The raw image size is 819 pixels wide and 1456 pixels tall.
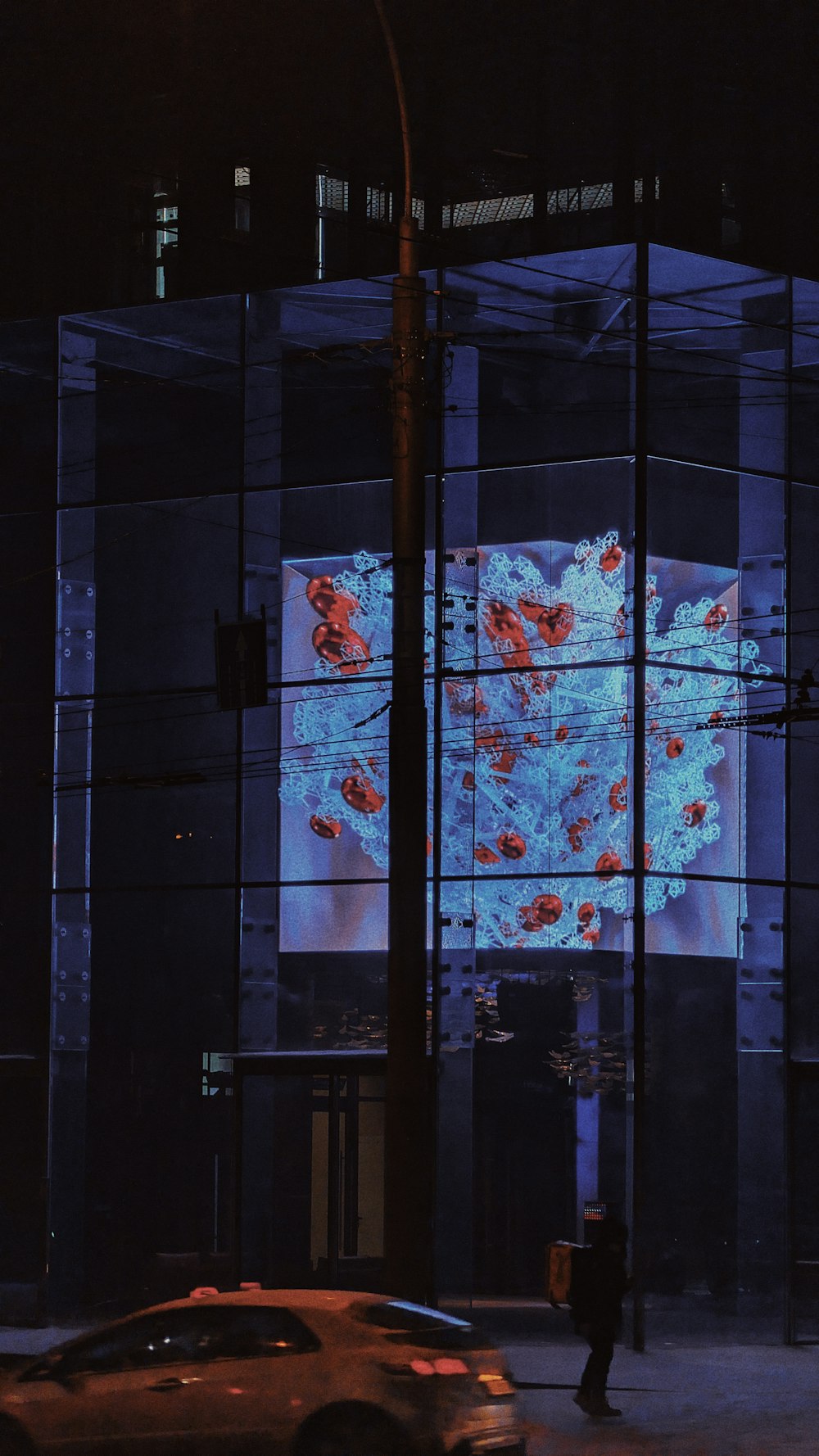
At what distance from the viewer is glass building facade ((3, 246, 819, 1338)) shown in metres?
22.2

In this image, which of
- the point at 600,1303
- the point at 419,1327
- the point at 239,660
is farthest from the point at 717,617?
the point at 419,1327

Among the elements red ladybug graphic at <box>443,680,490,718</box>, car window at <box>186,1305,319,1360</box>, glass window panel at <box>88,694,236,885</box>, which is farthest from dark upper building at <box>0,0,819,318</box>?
car window at <box>186,1305,319,1360</box>

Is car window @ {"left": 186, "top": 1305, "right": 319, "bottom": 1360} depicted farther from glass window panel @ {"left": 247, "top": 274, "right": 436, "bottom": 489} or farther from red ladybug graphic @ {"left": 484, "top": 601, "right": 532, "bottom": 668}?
glass window panel @ {"left": 247, "top": 274, "right": 436, "bottom": 489}

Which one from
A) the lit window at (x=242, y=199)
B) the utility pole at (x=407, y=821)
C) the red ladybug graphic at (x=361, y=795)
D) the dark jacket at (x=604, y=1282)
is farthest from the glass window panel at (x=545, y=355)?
the dark jacket at (x=604, y=1282)

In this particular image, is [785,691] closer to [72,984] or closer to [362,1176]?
[362,1176]

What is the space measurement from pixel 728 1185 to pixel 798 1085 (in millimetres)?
1471

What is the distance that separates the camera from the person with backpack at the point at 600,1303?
1662 cm

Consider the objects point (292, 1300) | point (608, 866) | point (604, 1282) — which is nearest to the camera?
point (292, 1300)

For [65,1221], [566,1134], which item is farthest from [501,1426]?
[65,1221]

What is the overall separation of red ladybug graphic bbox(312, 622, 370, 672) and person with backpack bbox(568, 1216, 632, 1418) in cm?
873

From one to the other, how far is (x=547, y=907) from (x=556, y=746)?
6.23 ft

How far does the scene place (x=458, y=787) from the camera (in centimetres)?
2297

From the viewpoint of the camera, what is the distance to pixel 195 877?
24.1 metres

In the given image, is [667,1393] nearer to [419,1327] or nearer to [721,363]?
[419,1327]
